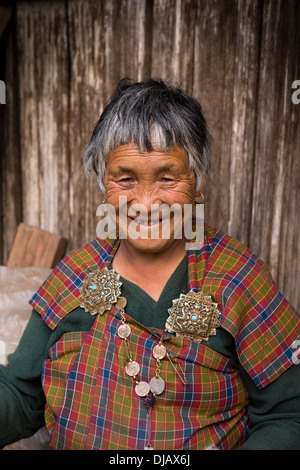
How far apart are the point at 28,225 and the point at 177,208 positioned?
117 centimetres

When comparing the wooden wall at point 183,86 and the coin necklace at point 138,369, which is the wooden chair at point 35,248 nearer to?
the wooden wall at point 183,86

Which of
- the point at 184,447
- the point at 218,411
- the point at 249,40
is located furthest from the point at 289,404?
the point at 249,40

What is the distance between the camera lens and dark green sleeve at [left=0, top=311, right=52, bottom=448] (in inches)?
62.6

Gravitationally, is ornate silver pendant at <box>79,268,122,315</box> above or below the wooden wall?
below

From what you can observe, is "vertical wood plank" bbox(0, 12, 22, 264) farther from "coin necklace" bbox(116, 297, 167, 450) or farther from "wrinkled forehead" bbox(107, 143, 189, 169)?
"coin necklace" bbox(116, 297, 167, 450)

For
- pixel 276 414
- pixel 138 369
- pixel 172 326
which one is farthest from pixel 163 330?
pixel 276 414

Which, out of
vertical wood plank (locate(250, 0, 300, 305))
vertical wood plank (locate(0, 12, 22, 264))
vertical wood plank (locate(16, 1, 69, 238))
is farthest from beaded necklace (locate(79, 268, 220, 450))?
vertical wood plank (locate(0, 12, 22, 264))

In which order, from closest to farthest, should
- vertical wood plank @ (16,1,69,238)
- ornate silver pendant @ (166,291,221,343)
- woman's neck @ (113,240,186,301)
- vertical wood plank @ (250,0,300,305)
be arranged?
ornate silver pendant @ (166,291,221,343) < woman's neck @ (113,240,186,301) < vertical wood plank @ (250,0,300,305) < vertical wood plank @ (16,1,69,238)

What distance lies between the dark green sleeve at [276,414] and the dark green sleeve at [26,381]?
2.18 feet

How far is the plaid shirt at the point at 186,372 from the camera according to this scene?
4.59 feet

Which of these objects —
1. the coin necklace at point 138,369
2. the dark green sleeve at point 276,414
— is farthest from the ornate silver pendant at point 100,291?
the dark green sleeve at point 276,414

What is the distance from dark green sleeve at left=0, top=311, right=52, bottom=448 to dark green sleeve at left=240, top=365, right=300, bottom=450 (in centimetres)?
66

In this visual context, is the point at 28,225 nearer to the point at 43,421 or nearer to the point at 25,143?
the point at 25,143

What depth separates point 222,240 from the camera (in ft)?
5.24
